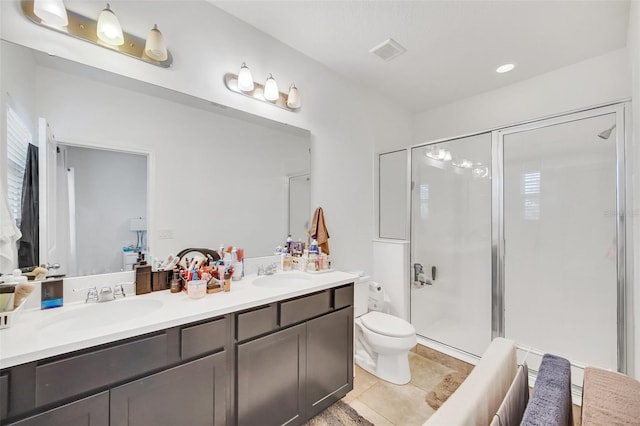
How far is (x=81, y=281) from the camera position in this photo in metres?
1.32

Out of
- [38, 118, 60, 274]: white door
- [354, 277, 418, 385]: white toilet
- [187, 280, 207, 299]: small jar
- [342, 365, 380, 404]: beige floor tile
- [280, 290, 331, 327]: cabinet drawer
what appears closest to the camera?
[38, 118, 60, 274]: white door

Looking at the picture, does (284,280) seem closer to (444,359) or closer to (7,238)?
(7,238)

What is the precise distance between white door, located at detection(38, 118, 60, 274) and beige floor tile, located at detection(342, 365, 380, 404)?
1904 mm

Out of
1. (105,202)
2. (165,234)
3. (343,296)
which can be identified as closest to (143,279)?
(165,234)

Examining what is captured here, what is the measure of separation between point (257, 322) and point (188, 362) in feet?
1.11

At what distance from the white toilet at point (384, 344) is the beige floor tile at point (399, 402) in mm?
84

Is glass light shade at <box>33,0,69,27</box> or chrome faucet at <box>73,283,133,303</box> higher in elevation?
glass light shade at <box>33,0,69,27</box>

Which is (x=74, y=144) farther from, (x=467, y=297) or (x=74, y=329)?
(x=467, y=297)

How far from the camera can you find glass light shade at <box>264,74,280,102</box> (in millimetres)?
1938

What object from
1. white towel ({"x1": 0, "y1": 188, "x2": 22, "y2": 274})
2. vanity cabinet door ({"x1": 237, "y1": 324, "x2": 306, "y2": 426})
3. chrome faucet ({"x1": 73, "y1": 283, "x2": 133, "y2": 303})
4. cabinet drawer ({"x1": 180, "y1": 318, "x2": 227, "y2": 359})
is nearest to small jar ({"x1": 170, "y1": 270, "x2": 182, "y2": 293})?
chrome faucet ({"x1": 73, "y1": 283, "x2": 133, "y2": 303})

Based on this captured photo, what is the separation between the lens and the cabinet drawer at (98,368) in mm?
875

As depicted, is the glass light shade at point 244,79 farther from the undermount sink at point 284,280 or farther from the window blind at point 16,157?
the undermount sink at point 284,280

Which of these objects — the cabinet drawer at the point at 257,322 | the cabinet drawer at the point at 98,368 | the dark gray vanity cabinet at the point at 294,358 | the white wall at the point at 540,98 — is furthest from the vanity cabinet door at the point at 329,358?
the white wall at the point at 540,98

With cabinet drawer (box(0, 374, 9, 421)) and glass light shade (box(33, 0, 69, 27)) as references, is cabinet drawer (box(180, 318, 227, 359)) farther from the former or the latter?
glass light shade (box(33, 0, 69, 27))
